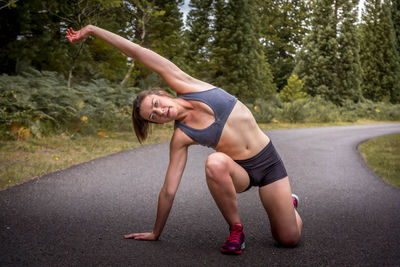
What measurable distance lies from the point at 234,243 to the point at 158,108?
1.19m

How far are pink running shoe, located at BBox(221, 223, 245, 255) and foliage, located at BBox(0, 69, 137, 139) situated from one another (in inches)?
242

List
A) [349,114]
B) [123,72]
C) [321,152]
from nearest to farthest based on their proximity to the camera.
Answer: [321,152]
[123,72]
[349,114]

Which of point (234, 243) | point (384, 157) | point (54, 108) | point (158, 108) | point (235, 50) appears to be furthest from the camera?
point (235, 50)

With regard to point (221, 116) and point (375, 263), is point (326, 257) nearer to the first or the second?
point (375, 263)

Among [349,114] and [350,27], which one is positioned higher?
[350,27]

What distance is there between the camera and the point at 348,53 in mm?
25531

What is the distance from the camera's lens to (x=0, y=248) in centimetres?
291

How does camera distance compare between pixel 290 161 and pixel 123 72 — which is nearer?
pixel 290 161

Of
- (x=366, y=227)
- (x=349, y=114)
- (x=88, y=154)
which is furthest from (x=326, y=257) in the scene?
(x=349, y=114)

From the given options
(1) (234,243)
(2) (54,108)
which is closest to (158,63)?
(1) (234,243)

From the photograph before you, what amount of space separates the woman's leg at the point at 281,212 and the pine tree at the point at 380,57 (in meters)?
29.7

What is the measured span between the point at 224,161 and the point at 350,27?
2598 centimetres

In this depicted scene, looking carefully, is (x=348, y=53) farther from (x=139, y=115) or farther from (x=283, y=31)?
(x=139, y=115)

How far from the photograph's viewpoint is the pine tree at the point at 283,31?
3853cm
